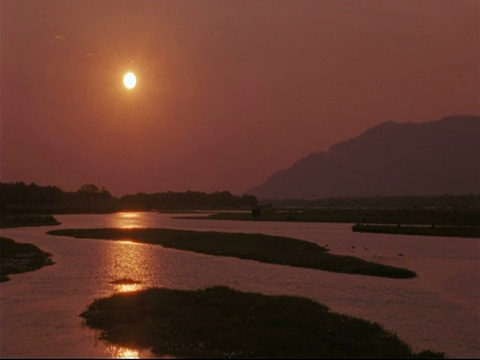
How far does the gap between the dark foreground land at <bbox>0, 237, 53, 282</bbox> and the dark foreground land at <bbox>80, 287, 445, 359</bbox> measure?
15.0 metres

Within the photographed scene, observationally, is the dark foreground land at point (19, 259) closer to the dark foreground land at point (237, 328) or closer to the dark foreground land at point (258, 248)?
the dark foreground land at point (258, 248)

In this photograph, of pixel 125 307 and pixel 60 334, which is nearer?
pixel 60 334

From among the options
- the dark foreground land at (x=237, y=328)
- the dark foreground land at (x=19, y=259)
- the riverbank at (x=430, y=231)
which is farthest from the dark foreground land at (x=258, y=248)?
the riverbank at (x=430, y=231)

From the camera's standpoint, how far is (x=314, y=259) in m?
49.5

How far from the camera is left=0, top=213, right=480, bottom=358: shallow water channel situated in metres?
23.2

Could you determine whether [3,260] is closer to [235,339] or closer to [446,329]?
[235,339]

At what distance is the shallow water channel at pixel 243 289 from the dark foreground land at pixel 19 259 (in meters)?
1.18

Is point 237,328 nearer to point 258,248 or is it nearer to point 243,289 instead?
point 243,289

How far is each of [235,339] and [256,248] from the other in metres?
37.4

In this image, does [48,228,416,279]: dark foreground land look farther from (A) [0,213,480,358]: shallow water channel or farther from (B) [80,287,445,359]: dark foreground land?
(B) [80,287,445,359]: dark foreground land

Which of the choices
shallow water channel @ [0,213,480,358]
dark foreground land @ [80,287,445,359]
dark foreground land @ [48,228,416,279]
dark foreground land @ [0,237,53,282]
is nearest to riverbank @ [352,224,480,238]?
shallow water channel @ [0,213,480,358]

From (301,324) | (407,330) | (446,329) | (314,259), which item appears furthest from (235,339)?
(314,259)

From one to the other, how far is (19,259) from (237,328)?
31.7m

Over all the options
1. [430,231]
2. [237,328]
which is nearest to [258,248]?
[430,231]
